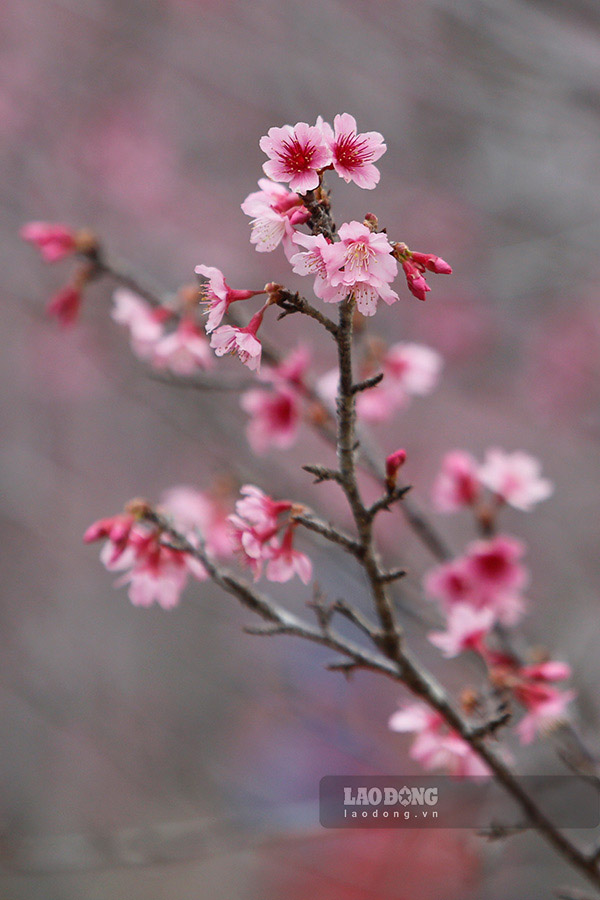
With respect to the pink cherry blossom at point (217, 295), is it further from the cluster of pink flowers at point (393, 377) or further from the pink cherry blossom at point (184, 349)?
the cluster of pink flowers at point (393, 377)

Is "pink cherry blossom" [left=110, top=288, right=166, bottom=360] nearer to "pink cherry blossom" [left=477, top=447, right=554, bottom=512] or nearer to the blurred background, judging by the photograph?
the blurred background

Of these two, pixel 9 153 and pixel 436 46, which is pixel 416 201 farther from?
pixel 9 153

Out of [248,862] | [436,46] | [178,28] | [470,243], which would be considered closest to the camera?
[436,46]

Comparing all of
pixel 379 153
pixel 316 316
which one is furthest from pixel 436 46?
pixel 316 316

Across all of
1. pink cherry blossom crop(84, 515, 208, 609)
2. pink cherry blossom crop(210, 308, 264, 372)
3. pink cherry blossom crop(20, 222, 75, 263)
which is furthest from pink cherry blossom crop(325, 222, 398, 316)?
pink cherry blossom crop(20, 222, 75, 263)

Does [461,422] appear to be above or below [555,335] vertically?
above

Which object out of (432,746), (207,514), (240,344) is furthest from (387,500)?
(207,514)

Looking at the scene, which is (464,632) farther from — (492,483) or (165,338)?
(165,338)

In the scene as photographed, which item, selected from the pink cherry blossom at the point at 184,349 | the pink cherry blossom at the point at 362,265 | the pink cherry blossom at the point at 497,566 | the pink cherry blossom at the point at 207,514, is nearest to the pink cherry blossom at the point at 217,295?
the pink cherry blossom at the point at 362,265
